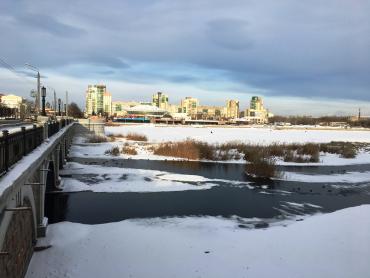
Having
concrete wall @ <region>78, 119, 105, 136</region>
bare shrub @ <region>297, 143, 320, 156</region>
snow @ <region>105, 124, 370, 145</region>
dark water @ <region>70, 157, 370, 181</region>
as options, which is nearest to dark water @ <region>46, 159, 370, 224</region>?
dark water @ <region>70, 157, 370, 181</region>

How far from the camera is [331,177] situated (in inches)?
1342

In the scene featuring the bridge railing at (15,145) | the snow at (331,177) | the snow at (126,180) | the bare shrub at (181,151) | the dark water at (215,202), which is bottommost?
the snow at (331,177)

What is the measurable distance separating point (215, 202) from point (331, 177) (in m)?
15.6

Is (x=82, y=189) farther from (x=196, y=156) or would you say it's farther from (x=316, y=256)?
(x=196, y=156)

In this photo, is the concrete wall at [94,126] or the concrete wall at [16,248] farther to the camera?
the concrete wall at [94,126]

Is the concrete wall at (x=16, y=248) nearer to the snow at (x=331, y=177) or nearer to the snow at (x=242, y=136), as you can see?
→ the snow at (x=331, y=177)

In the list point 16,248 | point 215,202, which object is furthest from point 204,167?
point 16,248

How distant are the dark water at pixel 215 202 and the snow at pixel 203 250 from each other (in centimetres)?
168

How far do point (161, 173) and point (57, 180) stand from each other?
9539mm

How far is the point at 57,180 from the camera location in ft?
85.7

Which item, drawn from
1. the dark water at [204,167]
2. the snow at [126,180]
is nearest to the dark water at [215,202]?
the snow at [126,180]

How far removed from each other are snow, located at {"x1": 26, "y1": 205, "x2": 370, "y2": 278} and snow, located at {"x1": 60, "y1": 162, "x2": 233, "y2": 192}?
809 cm

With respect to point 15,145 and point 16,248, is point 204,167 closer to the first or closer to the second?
point 16,248

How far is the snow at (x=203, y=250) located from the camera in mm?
12234
